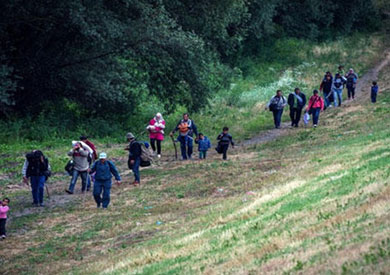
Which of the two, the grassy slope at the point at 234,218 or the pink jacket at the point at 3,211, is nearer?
the grassy slope at the point at 234,218

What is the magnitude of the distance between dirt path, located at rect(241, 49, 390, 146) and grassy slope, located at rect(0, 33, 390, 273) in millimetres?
Result: 2887

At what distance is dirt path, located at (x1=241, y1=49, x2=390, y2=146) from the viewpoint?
30.5 metres

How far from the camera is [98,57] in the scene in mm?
31547

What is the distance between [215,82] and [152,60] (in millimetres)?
9928

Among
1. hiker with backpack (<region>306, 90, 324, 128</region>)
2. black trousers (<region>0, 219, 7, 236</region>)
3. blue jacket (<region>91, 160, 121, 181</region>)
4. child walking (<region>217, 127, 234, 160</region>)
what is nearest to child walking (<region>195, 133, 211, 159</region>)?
child walking (<region>217, 127, 234, 160</region>)

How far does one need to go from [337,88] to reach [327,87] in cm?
89

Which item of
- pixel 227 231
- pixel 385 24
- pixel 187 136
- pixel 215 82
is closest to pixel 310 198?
pixel 227 231

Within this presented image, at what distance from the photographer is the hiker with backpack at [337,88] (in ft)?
112

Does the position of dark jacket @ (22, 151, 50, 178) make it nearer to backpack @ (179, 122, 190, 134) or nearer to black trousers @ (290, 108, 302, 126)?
backpack @ (179, 122, 190, 134)

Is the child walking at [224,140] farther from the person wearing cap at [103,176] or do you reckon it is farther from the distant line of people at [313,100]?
the distant line of people at [313,100]

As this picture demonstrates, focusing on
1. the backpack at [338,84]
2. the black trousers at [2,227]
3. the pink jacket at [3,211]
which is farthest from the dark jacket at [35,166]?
the backpack at [338,84]

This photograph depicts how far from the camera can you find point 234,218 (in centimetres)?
1577

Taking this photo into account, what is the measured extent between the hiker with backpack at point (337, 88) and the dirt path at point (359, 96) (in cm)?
45

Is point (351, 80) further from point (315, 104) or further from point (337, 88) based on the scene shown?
point (315, 104)
